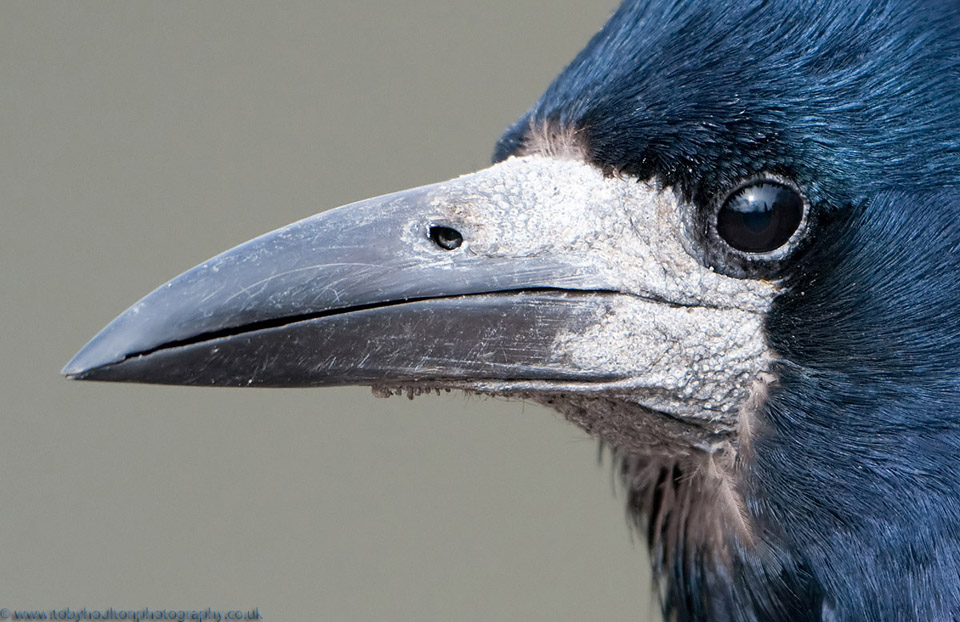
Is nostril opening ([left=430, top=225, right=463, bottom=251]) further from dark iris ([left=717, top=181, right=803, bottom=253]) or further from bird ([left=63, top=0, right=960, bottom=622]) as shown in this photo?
dark iris ([left=717, top=181, right=803, bottom=253])

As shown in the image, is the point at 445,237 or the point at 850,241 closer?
the point at 850,241

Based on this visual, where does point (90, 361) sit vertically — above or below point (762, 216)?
below

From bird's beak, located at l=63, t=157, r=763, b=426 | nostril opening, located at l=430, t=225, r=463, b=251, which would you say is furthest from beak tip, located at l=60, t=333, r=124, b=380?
nostril opening, located at l=430, t=225, r=463, b=251

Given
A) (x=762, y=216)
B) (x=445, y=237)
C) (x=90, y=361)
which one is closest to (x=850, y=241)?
(x=762, y=216)

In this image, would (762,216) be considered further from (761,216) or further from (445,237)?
(445,237)

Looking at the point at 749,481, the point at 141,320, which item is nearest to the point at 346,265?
the point at 141,320

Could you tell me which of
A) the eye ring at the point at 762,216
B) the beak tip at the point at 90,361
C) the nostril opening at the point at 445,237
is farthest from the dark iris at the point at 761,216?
the beak tip at the point at 90,361

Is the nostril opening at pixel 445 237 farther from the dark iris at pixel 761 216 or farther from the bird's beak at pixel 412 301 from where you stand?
the dark iris at pixel 761 216

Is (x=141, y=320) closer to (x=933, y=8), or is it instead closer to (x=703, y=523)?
(x=703, y=523)
